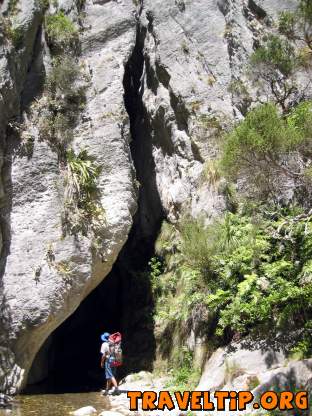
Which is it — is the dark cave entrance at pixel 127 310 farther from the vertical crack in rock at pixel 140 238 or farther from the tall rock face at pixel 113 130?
the tall rock face at pixel 113 130

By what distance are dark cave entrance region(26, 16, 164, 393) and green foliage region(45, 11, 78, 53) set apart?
326 centimetres

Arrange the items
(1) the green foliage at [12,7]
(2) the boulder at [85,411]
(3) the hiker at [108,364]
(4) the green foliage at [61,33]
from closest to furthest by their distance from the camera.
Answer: (2) the boulder at [85,411] → (3) the hiker at [108,364] → (1) the green foliage at [12,7] → (4) the green foliage at [61,33]

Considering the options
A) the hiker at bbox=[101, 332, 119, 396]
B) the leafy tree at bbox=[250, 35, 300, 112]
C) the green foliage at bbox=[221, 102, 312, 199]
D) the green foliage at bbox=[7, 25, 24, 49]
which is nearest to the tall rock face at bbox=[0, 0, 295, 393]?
the green foliage at bbox=[7, 25, 24, 49]

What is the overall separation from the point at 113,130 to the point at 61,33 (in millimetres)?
4374

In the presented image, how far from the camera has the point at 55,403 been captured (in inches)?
412

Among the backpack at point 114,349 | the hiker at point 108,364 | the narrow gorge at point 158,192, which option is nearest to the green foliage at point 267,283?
the narrow gorge at point 158,192

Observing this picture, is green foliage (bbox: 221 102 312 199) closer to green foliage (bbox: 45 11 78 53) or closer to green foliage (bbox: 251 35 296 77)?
green foliage (bbox: 251 35 296 77)

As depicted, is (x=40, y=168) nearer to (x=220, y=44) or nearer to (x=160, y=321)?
(x=160, y=321)

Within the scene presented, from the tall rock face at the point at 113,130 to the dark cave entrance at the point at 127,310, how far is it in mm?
124

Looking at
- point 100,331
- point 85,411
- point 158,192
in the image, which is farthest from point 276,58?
point 100,331

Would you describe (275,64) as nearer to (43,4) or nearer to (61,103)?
(61,103)

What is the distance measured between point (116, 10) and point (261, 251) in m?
10.9

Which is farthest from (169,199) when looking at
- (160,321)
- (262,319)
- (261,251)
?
(262,319)

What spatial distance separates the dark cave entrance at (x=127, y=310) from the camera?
13656mm
